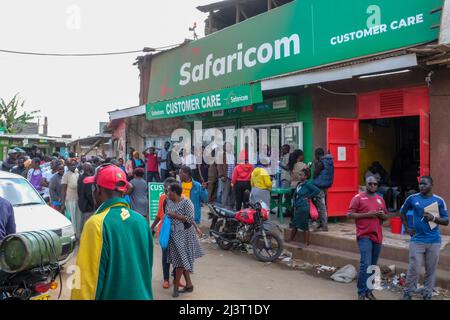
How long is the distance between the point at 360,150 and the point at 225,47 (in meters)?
5.27

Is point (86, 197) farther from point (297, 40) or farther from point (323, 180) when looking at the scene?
point (297, 40)

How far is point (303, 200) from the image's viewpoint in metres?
8.08

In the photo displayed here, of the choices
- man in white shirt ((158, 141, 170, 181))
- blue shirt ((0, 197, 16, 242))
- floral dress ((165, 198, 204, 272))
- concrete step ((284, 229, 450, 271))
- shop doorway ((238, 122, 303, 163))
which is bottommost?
concrete step ((284, 229, 450, 271))

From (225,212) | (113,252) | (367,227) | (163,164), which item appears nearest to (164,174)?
(163,164)

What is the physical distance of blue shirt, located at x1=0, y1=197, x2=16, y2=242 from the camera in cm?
415

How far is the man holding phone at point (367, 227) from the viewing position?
5789 millimetres

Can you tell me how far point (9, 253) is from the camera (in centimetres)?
363

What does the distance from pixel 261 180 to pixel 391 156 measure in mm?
4475

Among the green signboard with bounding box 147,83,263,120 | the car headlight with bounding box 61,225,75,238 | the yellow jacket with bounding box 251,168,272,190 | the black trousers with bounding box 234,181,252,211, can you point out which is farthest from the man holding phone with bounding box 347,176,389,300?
the green signboard with bounding box 147,83,263,120

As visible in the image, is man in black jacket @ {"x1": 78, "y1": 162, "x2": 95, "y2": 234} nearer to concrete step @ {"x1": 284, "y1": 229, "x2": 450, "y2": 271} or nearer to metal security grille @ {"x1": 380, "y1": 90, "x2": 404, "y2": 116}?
concrete step @ {"x1": 284, "y1": 229, "x2": 450, "y2": 271}

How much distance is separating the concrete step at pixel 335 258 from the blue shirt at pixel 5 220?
5260 millimetres

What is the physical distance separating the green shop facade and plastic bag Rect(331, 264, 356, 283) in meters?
2.45

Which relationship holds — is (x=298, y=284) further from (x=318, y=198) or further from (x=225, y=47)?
(x=225, y=47)
